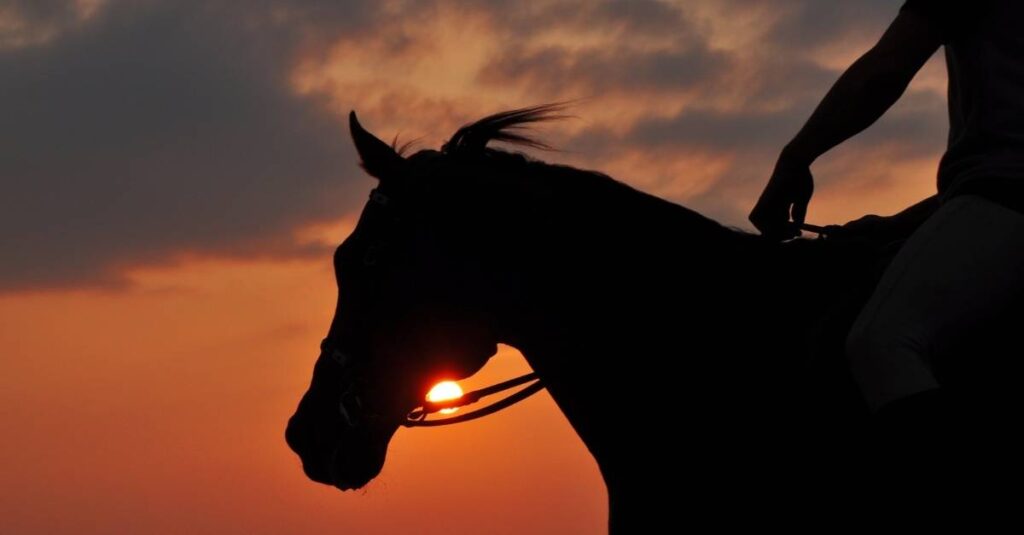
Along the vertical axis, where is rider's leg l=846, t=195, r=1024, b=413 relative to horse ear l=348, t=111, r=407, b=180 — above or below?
below

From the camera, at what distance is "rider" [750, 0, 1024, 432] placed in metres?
3.92

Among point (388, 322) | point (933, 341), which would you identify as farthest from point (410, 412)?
point (933, 341)

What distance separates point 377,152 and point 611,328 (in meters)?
1.45

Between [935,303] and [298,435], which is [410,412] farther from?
[935,303]

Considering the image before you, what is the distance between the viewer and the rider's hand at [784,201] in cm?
470

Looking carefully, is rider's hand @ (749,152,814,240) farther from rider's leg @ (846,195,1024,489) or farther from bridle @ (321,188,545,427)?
bridle @ (321,188,545,427)

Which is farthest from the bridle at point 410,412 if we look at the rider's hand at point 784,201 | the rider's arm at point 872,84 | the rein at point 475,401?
the rider's arm at point 872,84

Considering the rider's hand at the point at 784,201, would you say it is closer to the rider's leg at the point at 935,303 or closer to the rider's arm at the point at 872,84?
the rider's arm at the point at 872,84

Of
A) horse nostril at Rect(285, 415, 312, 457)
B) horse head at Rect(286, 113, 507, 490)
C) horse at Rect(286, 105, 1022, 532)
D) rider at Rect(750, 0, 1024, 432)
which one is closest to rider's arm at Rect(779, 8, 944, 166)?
rider at Rect(750, 0, 1024, 432)

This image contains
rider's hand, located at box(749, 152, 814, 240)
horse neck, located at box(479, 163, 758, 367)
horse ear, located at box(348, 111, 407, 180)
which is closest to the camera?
rider's hand, located at box(749, 152, 814, 240)

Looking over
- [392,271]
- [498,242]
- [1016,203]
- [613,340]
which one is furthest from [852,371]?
[392,271]

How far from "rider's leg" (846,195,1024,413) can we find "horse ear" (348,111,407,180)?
2.39m

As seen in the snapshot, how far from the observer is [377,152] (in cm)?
555

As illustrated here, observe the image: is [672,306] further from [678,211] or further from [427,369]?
[427,369]
